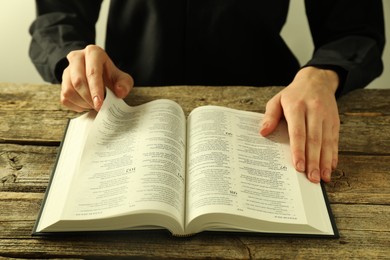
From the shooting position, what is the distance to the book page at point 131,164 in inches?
22.8

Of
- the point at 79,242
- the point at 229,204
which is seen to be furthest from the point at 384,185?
the point at 79,242

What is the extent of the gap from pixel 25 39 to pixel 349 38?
1546 millimetres

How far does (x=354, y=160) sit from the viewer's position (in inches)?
29.5

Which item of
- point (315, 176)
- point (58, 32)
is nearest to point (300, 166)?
point (315, 176)

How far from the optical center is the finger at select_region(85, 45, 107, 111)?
2.48ft

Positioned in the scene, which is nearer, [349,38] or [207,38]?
[349,38]

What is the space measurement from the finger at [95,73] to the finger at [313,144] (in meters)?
0.36

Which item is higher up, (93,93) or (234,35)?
(93,93)

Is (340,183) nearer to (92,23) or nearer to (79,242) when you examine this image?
(79,242)

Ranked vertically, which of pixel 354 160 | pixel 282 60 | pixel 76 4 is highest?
pixel 76 4

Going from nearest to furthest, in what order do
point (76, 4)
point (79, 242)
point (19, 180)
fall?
point (79, 242), point (19, 180), point (76, 4)

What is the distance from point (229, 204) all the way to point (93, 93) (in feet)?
1.07

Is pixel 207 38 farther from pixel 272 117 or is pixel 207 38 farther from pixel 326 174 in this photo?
pixel 326 174

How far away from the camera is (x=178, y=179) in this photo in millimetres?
631
